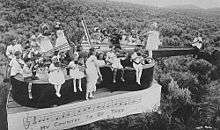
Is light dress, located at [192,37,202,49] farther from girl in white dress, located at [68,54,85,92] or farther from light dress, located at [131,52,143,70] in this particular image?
girl in white dress, located at [68,54,85,92]

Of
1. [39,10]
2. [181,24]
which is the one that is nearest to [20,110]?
[39,10]

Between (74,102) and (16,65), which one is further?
(74,102)

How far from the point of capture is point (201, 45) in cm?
1227

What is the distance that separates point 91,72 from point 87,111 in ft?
3.99

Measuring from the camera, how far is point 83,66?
8.23 meters

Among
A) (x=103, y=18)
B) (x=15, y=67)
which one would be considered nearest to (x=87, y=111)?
(x=15, y=67)

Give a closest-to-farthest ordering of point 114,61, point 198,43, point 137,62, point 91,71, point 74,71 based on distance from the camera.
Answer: point 74,71, point 91,71, point 114,61, point 137,62, point 198,43

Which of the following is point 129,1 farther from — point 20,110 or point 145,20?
point 20,110

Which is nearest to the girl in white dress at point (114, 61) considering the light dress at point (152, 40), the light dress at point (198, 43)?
the light dress at point (152, 40)

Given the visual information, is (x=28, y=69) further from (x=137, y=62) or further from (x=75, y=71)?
(x=137, y=62)

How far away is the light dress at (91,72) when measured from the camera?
320 inches

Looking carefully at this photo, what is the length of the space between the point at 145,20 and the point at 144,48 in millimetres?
8170

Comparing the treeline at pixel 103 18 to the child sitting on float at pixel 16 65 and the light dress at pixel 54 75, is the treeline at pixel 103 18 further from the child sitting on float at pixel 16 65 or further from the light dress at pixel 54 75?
the light dress at pixel 54 75

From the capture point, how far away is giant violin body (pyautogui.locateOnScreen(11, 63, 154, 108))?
7.63m
